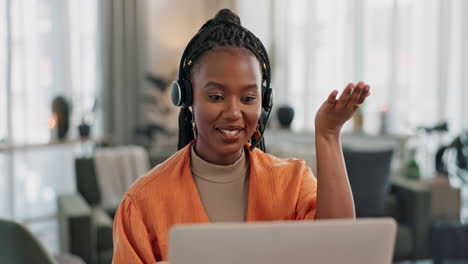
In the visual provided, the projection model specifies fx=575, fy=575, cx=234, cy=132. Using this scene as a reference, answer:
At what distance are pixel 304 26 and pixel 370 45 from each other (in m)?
0.77

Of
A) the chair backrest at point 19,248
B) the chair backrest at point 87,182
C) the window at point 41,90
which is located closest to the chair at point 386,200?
the chair backrest at point 87,182

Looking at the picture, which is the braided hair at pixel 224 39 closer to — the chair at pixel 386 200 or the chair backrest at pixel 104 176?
the chair at pixel 386 200

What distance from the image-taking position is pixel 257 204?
112cm

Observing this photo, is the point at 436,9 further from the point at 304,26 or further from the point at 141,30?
the point at 141,30

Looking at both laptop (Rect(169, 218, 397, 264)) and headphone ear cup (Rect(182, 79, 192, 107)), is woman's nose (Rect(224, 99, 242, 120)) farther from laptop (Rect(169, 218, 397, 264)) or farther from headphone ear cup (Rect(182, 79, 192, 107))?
laptop (Rect(169, 218, 397, 264))

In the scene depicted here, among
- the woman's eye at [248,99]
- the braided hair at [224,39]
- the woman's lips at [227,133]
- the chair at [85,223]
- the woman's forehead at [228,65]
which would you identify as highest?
the braided hair at [224,39]

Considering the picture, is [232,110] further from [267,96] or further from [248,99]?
[267,96]

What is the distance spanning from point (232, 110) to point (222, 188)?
17 cm

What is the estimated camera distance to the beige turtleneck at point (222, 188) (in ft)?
3.69

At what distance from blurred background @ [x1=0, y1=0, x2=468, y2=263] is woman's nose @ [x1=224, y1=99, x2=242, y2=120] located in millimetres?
2734

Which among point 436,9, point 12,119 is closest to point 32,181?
point 12,119

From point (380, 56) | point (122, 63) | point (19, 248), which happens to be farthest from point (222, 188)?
point (122, 63)

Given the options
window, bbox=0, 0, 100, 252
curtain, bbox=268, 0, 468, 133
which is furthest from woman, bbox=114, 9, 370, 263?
curtain, bbox=268, 0, 468, 133

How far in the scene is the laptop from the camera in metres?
0.78
